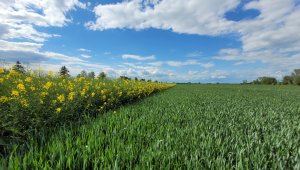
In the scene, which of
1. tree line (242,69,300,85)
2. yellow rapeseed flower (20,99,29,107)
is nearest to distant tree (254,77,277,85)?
tree line (242,69,300,85)

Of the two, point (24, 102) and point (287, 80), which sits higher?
point (287, 80)

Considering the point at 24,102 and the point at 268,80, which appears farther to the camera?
the point at 268,80

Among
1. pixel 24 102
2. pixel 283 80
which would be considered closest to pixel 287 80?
pixel 283 80

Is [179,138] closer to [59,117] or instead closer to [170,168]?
[170,168]

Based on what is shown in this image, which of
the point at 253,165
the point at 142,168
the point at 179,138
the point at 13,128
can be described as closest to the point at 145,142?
the point at 179,138

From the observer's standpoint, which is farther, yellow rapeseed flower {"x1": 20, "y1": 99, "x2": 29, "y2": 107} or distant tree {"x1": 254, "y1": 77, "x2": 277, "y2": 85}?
distant tree {"x1": 254, "y1": 77, "x2": 277, "y2": 85}

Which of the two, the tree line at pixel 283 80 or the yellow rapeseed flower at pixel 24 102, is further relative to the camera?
the tree line at pixel 283 80

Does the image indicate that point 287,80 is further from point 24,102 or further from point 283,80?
point 24,102

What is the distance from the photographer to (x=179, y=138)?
3580mm

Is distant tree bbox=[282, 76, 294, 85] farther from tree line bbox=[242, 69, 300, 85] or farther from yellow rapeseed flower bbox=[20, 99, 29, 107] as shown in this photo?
yellow rapeseed flower bbox=[20, 99, 29, 107]

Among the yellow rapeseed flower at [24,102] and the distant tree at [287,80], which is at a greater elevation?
the distant tree at [287,80]

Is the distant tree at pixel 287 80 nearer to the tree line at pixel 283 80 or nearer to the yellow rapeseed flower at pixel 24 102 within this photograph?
the tree line at pixel 283 80

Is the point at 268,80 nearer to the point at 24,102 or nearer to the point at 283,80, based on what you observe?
the point at 283,80

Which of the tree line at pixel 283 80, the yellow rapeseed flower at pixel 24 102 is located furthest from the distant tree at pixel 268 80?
the yellow rapeseed flower at pixel 24 102
